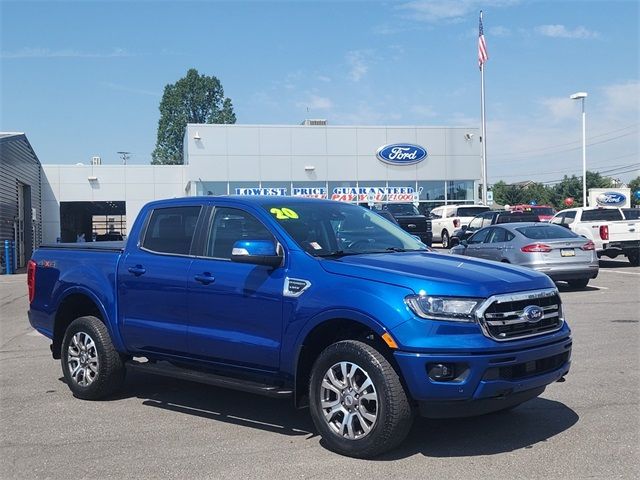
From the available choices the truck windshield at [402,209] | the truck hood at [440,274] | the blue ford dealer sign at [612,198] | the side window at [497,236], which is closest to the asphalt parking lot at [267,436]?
the truck hood at [440,274]

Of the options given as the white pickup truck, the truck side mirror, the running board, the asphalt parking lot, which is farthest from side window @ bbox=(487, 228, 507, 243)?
the truck side mirror

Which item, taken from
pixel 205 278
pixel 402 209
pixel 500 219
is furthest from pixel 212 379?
pixel 402 209

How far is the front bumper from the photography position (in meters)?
4.57

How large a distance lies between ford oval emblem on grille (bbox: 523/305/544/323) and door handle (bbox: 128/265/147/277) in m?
3.32

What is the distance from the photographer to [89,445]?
5367mm

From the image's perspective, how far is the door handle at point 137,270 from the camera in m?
6.30

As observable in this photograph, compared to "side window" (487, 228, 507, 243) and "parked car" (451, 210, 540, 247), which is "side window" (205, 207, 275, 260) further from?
"parked car" (451, 210, 540, 247)


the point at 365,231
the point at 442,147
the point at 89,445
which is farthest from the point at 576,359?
the point at 442,147

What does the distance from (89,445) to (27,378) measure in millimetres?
2939

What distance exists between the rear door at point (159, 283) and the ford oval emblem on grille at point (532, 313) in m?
2.76

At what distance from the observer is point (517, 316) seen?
15.9 ft

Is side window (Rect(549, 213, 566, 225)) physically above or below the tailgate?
above

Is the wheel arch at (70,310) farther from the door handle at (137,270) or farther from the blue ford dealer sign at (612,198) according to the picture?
the blue ford dealer sign at (612,198)

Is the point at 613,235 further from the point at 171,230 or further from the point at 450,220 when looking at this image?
the point at 171,230
